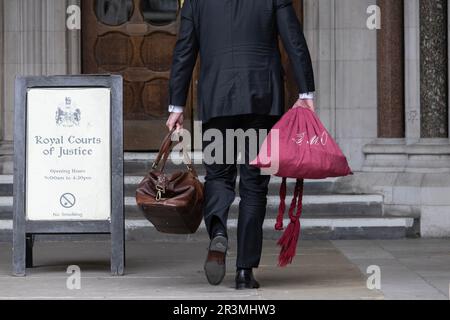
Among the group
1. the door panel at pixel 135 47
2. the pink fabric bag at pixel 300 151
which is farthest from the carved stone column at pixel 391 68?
the pink fabric bag at pixel 300 151

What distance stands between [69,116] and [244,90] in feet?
4.69

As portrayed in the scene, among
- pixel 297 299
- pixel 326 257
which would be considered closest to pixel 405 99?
pixel 326 257

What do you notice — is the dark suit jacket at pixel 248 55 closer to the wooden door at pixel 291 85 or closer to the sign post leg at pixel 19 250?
the sign post leg at pixel 19 250

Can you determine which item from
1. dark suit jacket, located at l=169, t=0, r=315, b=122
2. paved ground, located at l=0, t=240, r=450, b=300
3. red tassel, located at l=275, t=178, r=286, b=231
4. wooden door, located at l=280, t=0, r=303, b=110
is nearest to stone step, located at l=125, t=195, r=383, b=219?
paved ground, located at l=0, t=240, r=450, b=300

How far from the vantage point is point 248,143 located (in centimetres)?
691

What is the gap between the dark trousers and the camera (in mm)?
6918

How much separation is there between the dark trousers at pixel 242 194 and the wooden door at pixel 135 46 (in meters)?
4.82

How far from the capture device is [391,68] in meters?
10.9

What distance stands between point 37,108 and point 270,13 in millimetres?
1808

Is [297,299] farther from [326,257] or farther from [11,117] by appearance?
[11,117]

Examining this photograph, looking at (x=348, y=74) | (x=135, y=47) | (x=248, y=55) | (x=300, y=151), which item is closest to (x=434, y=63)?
(x=348, y=74)

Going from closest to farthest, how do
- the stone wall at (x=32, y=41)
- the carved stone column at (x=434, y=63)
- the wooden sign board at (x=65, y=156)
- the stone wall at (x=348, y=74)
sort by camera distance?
1. the wooden sign board at (x=65, y=156)
2. the carved stone column at (x=434, y=63)
3. the stone wall at (x=348, y=74)
4. the stone wall at (x=32, y=41)

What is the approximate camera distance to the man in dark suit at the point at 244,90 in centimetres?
→ 691
